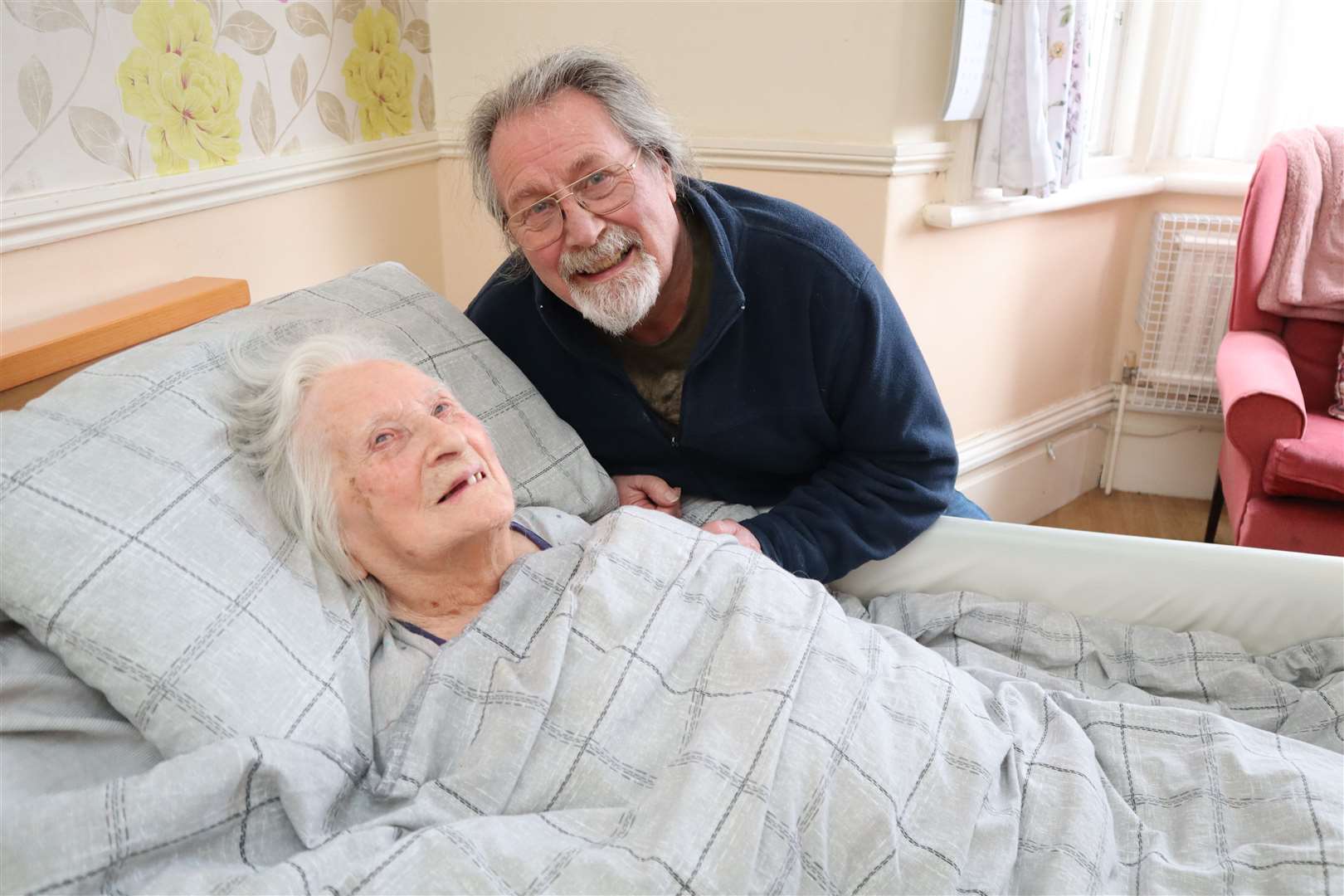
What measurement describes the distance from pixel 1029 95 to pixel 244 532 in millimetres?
2069

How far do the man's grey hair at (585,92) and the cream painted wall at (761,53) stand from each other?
2.90 ft

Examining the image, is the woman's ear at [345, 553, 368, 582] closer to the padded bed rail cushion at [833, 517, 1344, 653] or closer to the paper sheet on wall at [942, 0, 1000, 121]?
the padded bed rail cushion at [833, 517, 1344, 653]

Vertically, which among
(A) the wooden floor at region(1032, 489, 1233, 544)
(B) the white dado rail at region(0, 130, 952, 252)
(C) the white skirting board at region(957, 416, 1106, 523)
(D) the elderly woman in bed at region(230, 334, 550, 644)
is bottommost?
(A) the wooden floor at region(1032, 489, 1233, 544)

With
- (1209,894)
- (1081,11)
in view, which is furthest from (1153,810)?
(1081,11)

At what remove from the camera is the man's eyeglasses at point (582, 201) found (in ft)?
4.96

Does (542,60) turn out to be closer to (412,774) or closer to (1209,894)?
(412,774)

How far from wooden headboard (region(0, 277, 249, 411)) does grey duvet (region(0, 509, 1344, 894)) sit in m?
0.59

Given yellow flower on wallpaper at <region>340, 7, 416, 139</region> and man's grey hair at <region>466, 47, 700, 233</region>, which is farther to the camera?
yellow flower on wallpaper at <region>340, 7, 416, 139</region>

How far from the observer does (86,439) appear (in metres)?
1.11

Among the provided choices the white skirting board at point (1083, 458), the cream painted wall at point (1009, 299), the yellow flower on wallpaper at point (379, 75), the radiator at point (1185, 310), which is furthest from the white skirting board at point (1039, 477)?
the yellow flower on wallpaper at point (379, 75)

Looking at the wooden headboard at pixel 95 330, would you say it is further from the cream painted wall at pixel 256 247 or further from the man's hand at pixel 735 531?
the man's hand at pixel 735 531

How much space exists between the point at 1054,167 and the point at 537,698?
203cm

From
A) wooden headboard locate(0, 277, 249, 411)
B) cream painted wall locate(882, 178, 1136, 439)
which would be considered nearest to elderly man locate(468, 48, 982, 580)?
wooden headboard locate(0, 277, 249, 411)

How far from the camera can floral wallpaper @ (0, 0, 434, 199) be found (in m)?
1.58
